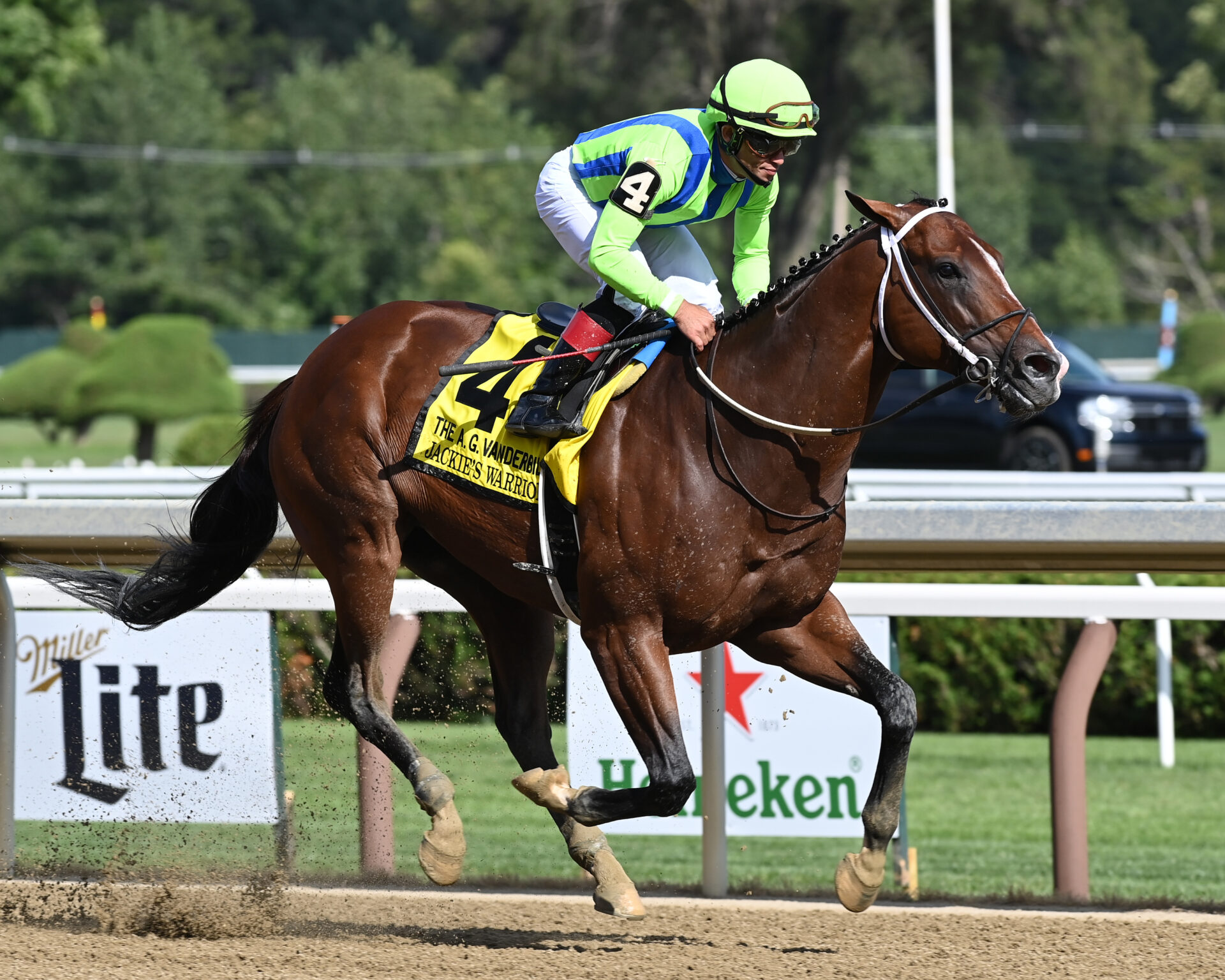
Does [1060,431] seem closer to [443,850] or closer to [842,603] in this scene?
[842,603]

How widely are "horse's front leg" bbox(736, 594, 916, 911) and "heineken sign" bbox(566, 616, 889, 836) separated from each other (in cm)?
71

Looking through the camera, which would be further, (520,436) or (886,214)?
(520,436)

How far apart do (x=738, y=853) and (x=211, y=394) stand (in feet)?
55.3

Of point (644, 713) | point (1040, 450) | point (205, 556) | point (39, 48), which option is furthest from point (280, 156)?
point (644, 713)

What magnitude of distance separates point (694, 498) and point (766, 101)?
92 centimetres

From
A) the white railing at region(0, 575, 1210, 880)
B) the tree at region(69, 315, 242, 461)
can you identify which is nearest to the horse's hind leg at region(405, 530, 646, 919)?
the white railing at region(0, 575, 1210, 880)

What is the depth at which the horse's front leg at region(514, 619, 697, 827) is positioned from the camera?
3.88 m

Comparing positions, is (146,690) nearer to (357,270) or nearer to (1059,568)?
(1059,568)

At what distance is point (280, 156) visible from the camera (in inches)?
1941

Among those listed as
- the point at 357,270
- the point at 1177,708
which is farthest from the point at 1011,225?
the point at 1177,708

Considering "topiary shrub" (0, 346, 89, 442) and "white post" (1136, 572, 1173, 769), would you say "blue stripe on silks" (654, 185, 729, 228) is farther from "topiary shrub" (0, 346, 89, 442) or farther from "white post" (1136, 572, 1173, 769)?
"topiary shrub" (0, 346, 89, 442)

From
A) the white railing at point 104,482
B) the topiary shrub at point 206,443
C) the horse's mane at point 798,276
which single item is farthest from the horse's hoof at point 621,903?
the topiary shrub at point 206,443

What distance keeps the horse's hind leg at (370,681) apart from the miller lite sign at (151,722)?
1.75ft

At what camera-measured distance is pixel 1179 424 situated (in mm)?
15242
